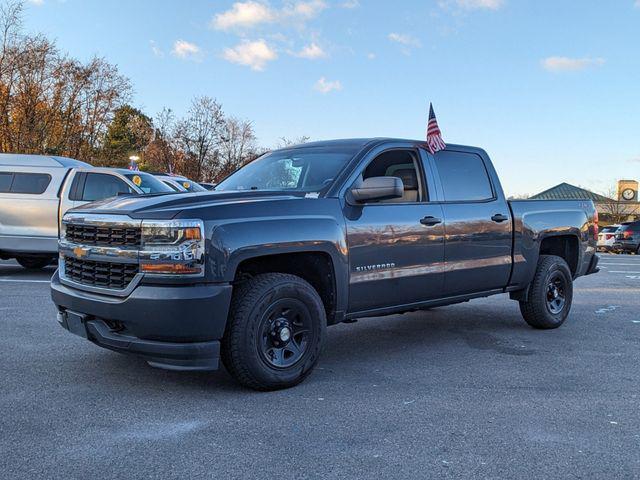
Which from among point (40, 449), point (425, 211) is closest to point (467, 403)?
point (425, 211)

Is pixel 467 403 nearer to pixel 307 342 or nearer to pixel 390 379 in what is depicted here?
pixel 390 379

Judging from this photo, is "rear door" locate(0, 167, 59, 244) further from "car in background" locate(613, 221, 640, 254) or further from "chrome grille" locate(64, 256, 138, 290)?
"car in background" locate(613, 221, 640, 254)

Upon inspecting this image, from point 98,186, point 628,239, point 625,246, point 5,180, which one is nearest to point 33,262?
point 5,180

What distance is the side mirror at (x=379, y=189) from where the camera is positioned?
14.6 feet

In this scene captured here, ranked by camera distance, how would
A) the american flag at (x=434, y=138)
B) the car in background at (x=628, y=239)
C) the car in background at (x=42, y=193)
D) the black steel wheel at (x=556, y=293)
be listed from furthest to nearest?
the car in background at (x=628, y=239) < the car in background at (x=42, y=193) < the black steel wheel at (x=556, y=293) < the american flag at (x=434, y=138)

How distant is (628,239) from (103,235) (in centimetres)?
2428

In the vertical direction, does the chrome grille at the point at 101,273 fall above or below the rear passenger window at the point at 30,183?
below

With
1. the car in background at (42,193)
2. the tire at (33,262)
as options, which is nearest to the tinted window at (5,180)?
the car in background at (42,193)

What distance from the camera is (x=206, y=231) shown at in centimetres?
381

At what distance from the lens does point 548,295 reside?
6672 mm

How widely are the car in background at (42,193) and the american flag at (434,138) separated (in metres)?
6.20

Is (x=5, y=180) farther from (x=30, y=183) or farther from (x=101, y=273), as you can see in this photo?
(x=101, y=273)

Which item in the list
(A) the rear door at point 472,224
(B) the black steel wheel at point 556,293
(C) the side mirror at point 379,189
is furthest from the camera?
(B) the black steel wheel at point 556,293

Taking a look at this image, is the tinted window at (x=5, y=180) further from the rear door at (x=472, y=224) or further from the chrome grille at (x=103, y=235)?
the rear door at (x=472, y=224)
